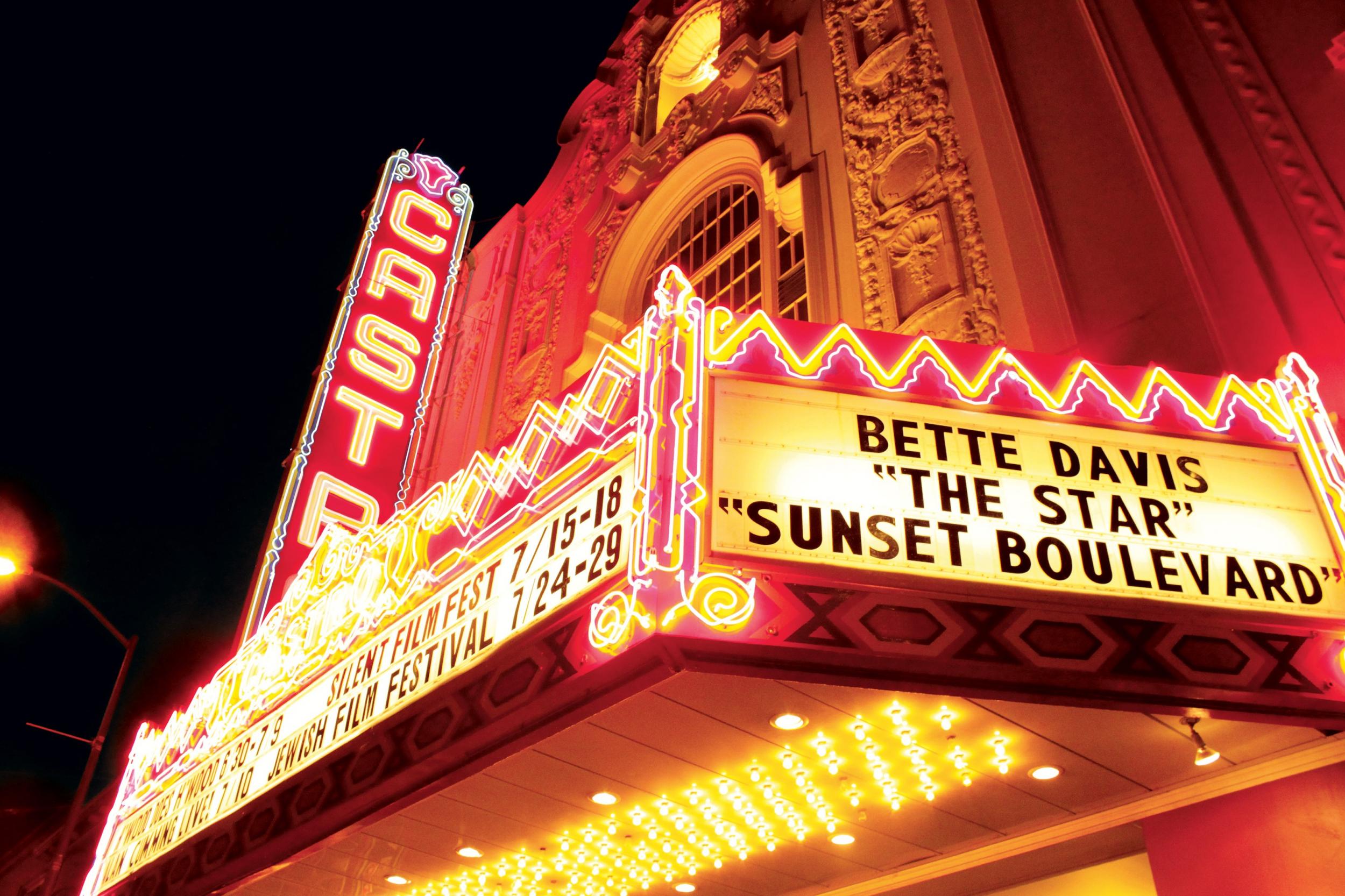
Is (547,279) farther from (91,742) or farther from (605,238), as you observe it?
(91,742)

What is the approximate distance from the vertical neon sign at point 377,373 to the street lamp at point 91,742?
2907 mm

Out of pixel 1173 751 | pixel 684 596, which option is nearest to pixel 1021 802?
pixel 1173 751

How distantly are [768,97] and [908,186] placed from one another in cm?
360

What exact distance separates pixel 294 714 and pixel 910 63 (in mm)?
8840

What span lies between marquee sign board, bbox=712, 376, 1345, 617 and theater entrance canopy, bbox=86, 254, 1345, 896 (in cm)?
2

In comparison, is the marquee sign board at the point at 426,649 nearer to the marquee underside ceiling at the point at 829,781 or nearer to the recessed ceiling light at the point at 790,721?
the marquee underside ceiling at the point at 829,781

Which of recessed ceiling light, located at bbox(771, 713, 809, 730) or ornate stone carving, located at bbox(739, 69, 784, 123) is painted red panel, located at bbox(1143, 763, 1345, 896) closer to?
recessed ceiling light, located at bbox(771, 713, 809, 730)

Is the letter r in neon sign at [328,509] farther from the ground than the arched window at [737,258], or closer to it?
closer to it

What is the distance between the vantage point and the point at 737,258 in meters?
12.7

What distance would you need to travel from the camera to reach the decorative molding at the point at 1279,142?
6879 millimetres

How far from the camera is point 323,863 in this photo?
27.2 ft

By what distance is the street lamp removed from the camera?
11016mm

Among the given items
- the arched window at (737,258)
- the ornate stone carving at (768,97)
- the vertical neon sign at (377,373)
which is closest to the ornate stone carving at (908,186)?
the ornate stone carving at (768,97)

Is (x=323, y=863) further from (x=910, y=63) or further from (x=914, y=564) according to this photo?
(x=910, y=63)
